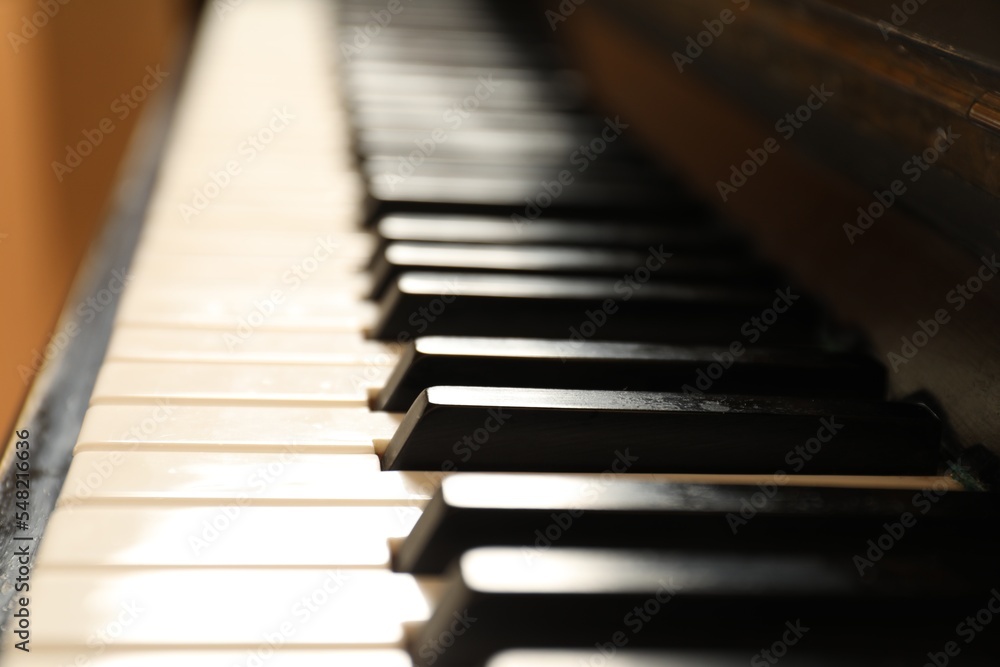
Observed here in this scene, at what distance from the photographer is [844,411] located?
0.91 m

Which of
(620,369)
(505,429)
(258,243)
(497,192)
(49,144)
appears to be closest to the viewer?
(505,429)

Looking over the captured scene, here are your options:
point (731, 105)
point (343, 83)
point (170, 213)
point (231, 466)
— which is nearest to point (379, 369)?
point (231, 466)

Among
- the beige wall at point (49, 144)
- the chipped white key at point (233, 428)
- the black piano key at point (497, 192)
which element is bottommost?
the beige wall at point (49, 144)

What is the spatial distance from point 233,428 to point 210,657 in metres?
0.31

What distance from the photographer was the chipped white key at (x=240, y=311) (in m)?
1.13

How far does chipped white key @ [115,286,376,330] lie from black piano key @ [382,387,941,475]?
316 millimetres

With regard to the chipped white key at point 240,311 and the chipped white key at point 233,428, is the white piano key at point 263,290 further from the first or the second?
the chipped white key at point 233,428

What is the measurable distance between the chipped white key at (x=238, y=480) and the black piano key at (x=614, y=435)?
0.04 m

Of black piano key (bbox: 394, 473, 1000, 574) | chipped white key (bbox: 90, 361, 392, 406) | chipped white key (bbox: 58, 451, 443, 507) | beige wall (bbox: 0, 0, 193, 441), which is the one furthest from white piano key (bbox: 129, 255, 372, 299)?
beige wall (bbox: 0, 0, 193, 441)

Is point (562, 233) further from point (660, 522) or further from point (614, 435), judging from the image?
point (660, 522)

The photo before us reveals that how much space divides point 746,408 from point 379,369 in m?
0.40

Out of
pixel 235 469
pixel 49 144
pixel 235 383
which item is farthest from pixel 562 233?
pixel 49 144

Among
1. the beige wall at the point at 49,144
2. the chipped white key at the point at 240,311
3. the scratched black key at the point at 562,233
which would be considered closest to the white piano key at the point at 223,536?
the chipped white key at the point at 240,311

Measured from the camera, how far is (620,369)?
997 mm
